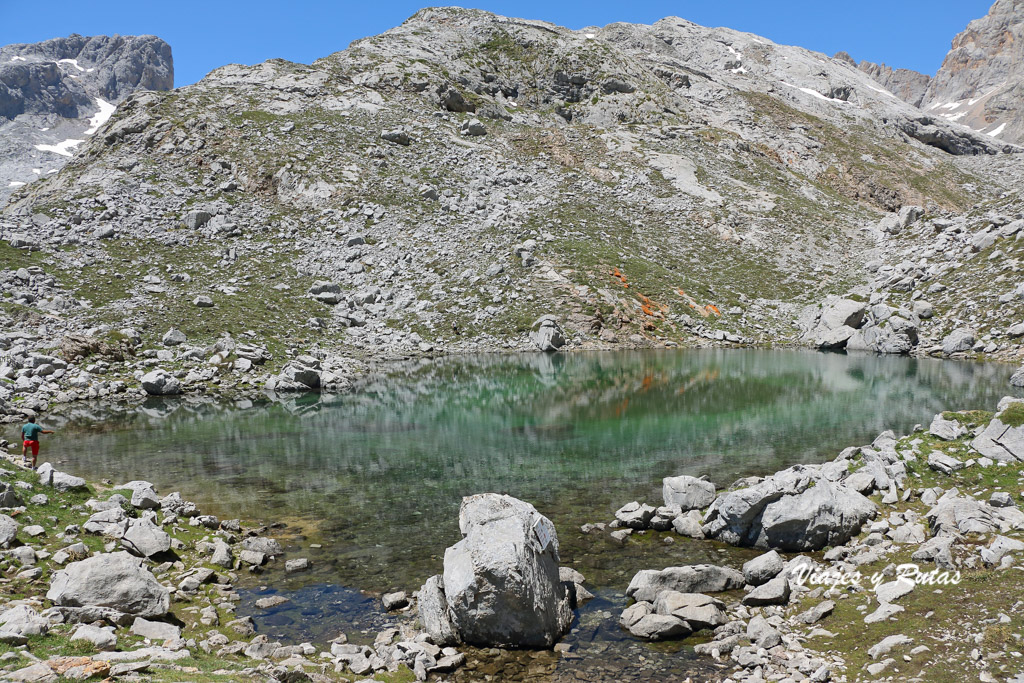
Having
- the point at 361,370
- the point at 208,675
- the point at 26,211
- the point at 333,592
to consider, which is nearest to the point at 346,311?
the point at 361,370

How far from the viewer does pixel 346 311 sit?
6925 cm

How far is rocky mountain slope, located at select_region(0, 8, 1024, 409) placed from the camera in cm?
6053

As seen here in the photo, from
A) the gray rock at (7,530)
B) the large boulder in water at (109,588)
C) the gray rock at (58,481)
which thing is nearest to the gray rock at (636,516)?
the large boulder in water at (109,588)

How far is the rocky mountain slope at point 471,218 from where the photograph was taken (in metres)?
60.5

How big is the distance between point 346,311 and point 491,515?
2272 inches

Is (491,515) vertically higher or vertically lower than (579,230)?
lower

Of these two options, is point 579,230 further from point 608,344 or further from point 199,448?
point 199,448

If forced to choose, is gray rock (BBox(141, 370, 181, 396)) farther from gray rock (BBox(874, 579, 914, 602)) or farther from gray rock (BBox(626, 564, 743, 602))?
gray rock (BBox(874, 579, 914, 602))

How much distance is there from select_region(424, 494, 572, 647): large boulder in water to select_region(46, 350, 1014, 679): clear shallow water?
1236 mm

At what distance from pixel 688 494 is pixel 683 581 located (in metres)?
5.93

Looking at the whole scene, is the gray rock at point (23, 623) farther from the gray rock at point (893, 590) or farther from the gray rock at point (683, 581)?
the gray rock at point (893, 590)

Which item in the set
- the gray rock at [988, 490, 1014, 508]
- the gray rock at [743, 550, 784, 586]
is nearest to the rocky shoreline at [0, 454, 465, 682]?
the gray rock at [743, 550, 784, 586]

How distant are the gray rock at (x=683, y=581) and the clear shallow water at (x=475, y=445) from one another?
89 centimetres

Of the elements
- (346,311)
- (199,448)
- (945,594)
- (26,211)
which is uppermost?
(26,211)
